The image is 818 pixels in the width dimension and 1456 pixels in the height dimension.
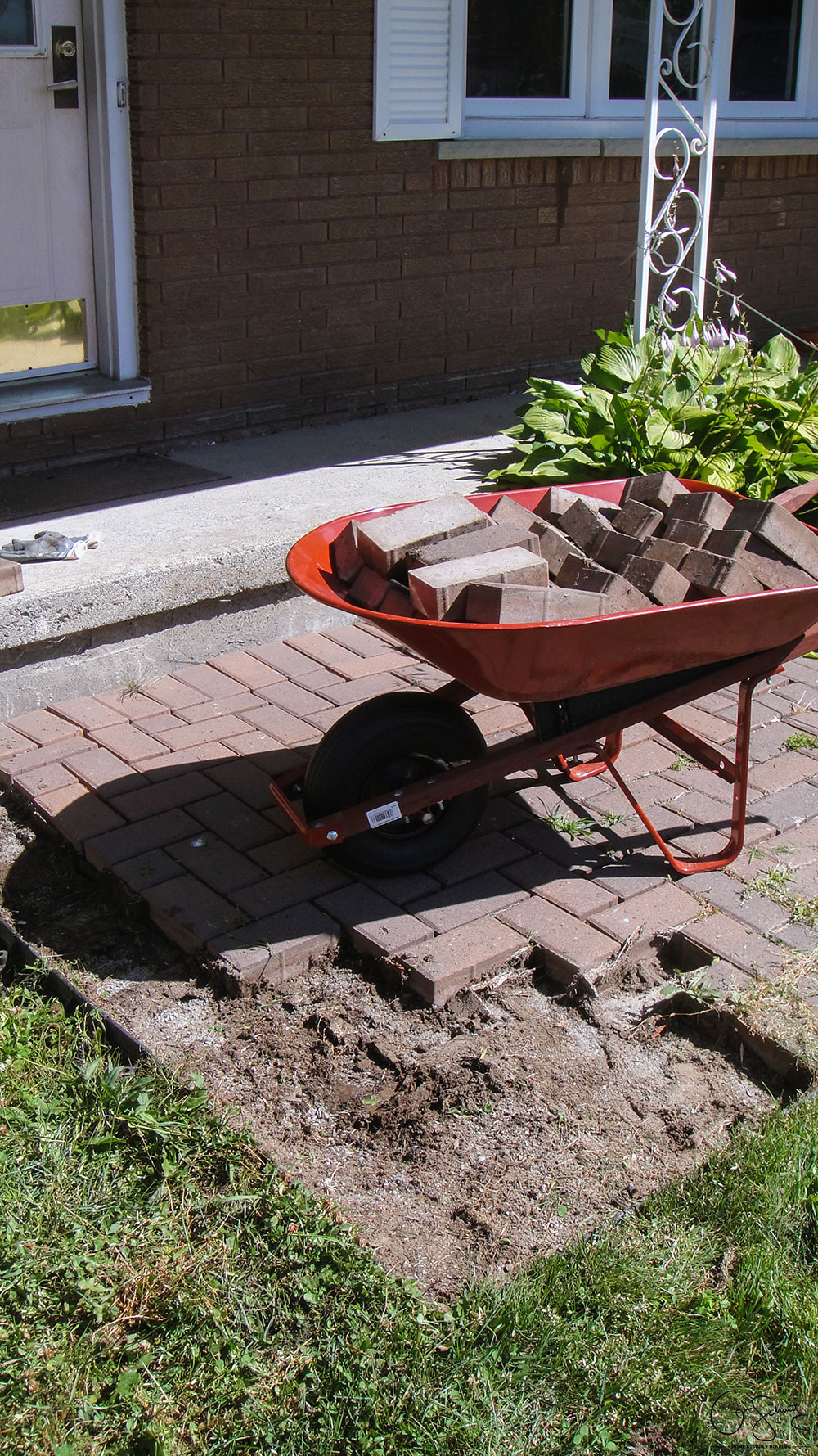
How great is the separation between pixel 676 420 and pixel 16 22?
2.97m

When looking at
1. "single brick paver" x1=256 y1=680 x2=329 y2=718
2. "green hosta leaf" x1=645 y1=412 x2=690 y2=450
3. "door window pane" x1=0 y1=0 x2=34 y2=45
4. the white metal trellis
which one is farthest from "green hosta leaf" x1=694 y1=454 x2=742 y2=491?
"door window pane" x1=0 y1=0 x2=34 y2=45

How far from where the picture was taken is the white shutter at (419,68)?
20.1 ft

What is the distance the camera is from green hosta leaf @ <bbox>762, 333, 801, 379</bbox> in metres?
6.04

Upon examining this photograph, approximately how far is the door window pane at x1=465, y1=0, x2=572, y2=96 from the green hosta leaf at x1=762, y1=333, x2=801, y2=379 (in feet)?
6.89

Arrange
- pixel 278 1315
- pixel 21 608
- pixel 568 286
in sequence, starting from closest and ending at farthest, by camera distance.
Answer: pixel 278 1315 → pixel 21 608 → pixel 568 286

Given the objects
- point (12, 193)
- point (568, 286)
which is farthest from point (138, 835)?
point (568, 286)

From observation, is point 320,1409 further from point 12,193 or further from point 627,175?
point 627,175

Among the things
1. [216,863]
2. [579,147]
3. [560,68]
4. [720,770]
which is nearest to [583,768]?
[720,770]

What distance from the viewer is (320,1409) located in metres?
2.15

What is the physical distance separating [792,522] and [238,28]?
360 cm

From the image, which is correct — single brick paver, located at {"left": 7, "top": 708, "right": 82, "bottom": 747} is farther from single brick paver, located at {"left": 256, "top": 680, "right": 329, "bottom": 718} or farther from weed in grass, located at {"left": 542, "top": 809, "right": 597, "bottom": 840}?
weed in grass, located at {"left": 542, "top": 809, "right": 597, "bottom": 840}

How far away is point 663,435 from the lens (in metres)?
5.33

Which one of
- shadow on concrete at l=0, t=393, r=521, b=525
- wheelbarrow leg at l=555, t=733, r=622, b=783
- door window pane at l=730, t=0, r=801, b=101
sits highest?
door window pane at l=730, t=0, r=801, b=101

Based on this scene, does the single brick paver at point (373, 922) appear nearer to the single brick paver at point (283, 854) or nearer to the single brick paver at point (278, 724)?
the single brick paver at point (283, 854)
